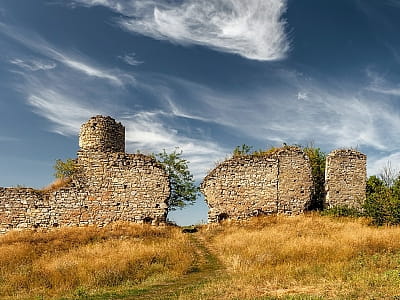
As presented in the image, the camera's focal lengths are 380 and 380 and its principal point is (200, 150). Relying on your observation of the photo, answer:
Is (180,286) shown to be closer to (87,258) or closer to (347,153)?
(87,258)

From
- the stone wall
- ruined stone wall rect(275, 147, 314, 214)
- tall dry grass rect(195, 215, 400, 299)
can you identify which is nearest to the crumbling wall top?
ruined stone wall rect(275, 147, 314, 214)

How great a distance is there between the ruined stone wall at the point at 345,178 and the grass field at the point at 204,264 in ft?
11.6

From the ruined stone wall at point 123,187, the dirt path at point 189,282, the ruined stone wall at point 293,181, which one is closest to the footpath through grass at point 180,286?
the dirt path at point 189,282

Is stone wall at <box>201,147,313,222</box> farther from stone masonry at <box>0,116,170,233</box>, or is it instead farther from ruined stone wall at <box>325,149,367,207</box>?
stone masonry at <box>0,116,170,233</box>

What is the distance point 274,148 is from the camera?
70.7 ft

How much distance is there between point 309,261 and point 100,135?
12.8 m

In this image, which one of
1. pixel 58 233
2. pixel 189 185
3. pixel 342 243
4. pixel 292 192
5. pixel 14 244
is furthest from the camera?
pixel 189 185

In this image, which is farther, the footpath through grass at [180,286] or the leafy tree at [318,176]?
the leafy tree at [318,176]

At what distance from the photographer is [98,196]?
18594mm

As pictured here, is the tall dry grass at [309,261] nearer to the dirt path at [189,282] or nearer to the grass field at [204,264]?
the grass field at [204,264]

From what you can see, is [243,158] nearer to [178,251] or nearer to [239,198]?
[239,198]

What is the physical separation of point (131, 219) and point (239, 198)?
5625 mm

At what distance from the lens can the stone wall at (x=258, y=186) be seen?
1981 cm

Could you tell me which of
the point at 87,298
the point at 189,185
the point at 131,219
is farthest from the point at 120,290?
the point at 189,185
